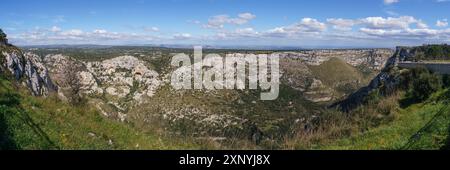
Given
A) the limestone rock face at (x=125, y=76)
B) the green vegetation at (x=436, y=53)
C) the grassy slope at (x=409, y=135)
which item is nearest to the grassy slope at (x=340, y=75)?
the limestone rock face at (x=125, y=76)

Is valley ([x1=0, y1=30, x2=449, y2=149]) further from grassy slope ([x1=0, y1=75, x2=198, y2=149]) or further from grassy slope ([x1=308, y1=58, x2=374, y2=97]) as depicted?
grassy slope ([x1=308, y1=58, x2=374, y2=97])

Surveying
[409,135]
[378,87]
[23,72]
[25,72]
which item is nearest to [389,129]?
[409,135]

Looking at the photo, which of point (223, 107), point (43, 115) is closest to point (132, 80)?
point (223, 107)

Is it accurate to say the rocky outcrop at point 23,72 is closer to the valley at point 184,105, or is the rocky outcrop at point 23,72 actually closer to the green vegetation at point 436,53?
the valley at point 184,105
